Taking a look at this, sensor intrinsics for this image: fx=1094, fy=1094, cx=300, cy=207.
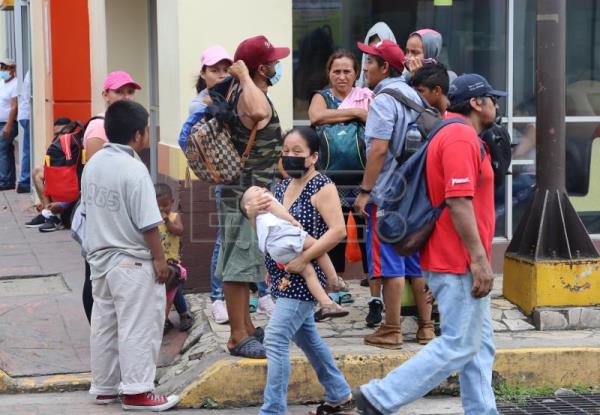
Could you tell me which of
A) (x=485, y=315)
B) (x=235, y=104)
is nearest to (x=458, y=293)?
(x=485, y=315)

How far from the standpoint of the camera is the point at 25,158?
15.4 meters

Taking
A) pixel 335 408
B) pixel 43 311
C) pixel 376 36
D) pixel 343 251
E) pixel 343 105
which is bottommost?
pixel 335 408

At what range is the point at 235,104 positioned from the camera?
21.7 feet

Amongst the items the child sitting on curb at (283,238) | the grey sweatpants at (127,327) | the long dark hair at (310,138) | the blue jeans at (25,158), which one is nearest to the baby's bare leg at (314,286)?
the child sitting on curb at (283,238)

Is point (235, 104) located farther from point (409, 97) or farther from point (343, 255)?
point (343, 255)

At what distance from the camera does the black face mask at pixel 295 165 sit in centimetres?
584

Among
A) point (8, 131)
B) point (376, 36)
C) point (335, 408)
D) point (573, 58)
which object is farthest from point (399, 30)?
point (8, 131)

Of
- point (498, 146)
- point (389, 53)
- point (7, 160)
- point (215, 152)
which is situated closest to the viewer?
point (498, 146)

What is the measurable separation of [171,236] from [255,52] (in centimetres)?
155

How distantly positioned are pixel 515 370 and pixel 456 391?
39cm

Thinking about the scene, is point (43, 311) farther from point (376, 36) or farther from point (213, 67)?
point (376, 36)

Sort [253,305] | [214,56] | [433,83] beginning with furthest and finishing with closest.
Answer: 1. [253,305]
2. [214,56]
3. [433,83]

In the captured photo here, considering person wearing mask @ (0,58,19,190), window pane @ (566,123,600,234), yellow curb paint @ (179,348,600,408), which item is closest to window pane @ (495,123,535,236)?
window pane @ (566,123,600,234)

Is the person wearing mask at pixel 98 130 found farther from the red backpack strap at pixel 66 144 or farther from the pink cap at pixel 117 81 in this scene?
the red backpack strap at pixel 66 144
